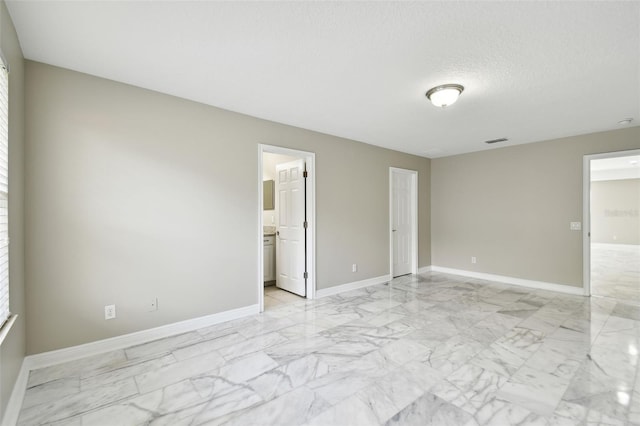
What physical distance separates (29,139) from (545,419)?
425 cm

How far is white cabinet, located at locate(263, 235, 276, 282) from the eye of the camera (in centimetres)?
517

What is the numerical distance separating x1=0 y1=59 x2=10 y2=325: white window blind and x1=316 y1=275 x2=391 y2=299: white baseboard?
3301 millimetres

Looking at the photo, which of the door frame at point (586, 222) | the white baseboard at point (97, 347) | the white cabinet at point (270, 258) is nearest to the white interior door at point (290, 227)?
the white cabinet at point (270, 258)

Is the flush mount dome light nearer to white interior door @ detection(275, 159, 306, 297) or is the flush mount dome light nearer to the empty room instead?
the empty room

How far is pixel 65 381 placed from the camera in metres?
2.21

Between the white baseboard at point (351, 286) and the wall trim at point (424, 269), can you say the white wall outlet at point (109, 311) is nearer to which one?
the white baseboard at point (351, 286)

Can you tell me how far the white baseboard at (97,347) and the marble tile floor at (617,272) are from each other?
225 inches

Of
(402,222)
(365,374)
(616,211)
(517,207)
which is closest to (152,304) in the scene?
(365,374)

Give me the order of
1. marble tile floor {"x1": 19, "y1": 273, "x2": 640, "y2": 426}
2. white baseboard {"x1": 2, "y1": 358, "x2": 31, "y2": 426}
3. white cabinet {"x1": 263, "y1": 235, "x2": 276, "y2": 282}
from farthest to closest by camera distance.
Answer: white cabinet {"x1": 263, "y1": 235, "x2": 276, "y2": 282} → marble tile floor {"x1": 19, "y1": 273, "x2": 640, "y2": 426} → white baseboard {"x1": 2, "y1": 358, "x2": 31, "y2": 426}

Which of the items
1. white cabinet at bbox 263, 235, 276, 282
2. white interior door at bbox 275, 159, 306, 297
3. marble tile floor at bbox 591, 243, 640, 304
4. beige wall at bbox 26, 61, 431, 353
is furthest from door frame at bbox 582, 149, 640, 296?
white cabinet at bbox 263, 235, 276, 282

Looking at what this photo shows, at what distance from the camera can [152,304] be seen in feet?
9.59

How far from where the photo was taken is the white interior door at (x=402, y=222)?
5.75 metres

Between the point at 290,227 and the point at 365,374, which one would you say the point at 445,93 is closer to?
the point at 365,374

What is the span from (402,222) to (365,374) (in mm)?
4025
